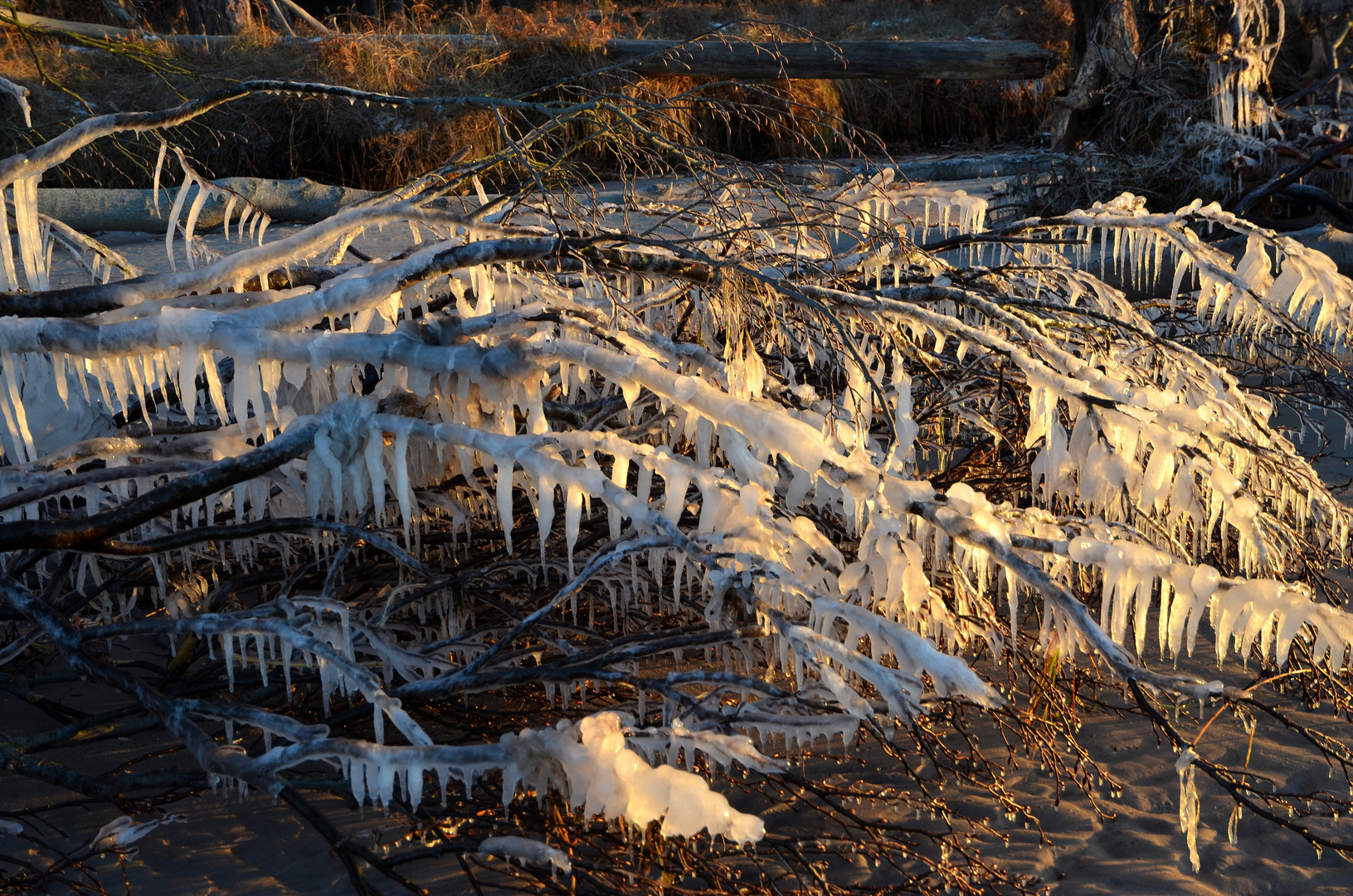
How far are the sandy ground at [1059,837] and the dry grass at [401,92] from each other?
211 inches

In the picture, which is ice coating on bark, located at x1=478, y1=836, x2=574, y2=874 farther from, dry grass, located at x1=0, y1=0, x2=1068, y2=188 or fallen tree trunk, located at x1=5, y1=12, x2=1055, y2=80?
fallen tree trunk, located at x1=5, y1=12, x2=1055, y2=80

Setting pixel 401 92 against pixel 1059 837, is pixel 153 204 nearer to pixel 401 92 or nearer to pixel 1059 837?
pixel 401 92

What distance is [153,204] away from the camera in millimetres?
8070

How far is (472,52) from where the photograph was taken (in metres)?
10.9

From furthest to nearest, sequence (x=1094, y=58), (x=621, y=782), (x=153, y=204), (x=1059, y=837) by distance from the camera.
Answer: (x=1094, y=58)
(x=153, y=204)
(x=1059, y=837)
(x=621, y=782)

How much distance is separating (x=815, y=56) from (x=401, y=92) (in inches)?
178

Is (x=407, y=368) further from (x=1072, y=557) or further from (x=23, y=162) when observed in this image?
(x=1072, y=557)

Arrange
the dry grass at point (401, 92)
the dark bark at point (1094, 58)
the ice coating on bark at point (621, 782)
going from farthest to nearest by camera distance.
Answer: the dry grass at point (401, 92) < the dark bark at point (1094, 58) < the ice coating on bark at point (621, 782)

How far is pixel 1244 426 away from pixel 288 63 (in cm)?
1047

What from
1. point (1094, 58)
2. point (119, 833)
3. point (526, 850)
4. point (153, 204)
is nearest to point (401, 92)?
point (153, 204)

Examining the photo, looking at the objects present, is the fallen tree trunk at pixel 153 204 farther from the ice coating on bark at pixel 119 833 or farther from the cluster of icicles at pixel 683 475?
the ice coating on bark at pixel 119 833

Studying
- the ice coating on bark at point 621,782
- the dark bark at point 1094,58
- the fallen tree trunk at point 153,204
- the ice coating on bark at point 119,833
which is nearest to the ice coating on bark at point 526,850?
→ the ice coating on bark at point 621,782

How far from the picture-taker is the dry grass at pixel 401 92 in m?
9.59

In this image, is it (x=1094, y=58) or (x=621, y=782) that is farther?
(x=1094, y=58)
